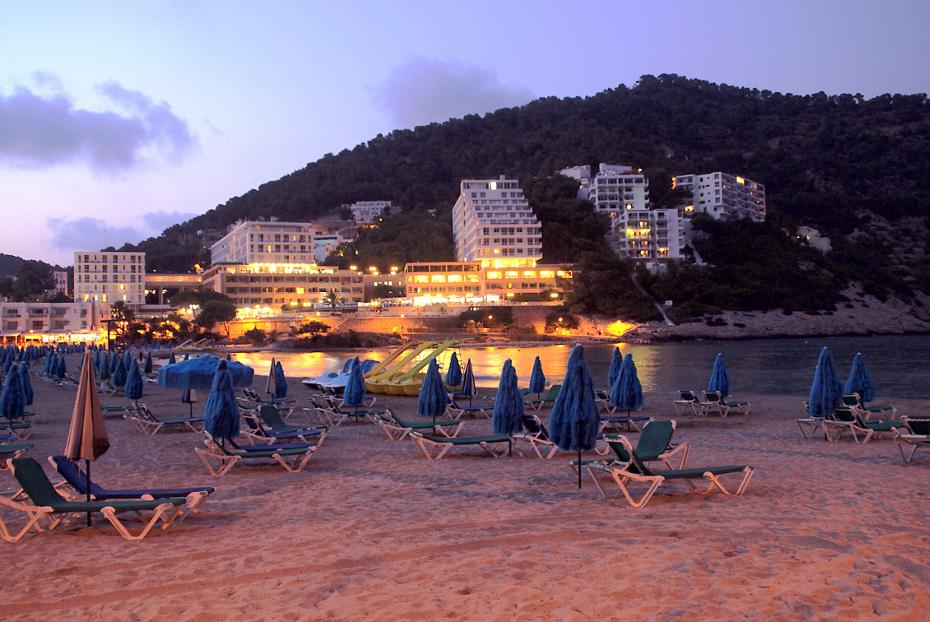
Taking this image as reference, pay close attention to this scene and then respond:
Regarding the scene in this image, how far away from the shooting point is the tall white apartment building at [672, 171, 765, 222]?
363 feet

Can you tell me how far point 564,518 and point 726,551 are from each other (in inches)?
62.9

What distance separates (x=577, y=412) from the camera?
27.3 ft

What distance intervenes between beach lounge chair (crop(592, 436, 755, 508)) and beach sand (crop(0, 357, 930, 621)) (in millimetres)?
183

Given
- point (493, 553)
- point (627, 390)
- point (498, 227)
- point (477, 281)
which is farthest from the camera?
point (498, 227)

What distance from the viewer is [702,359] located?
2094 inches

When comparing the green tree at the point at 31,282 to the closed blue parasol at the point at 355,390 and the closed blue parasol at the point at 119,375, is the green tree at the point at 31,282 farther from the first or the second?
the closed blue parasol at the point at 355,390

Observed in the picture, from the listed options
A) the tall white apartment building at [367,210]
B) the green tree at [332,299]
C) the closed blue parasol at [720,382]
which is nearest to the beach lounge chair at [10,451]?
the closed blue parasol at [720,382]

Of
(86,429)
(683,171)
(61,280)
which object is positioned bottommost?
(86,429)

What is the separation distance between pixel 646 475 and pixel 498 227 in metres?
88.6

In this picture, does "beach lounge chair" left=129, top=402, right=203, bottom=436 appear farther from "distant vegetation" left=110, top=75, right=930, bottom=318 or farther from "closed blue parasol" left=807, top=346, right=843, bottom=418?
"distant vegetation" left=110, top=75, right=930, bottom=318

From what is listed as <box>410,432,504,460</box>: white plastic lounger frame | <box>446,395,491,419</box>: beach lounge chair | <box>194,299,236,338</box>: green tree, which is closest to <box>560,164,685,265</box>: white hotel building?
<box>194,299,236,338</box>: green tree

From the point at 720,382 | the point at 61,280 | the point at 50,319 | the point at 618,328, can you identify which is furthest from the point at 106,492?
the point at 61,280

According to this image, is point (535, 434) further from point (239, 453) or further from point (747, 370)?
point (747, 370)

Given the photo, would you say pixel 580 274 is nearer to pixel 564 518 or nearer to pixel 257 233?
pixel 257 233
